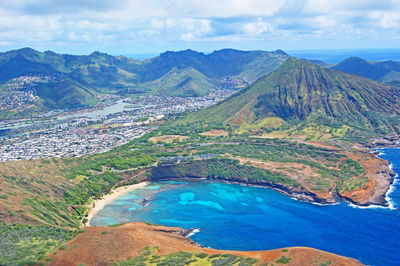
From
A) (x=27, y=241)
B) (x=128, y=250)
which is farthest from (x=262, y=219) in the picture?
(x=27, y=241)

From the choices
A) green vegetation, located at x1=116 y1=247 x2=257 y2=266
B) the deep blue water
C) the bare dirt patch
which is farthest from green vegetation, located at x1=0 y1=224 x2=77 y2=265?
the deep blue water

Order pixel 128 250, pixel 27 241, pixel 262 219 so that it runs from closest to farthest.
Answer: pixel 128 250, pixel 27 241, pixel 262 219

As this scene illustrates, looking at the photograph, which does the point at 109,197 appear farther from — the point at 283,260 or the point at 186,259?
the point at 283,260

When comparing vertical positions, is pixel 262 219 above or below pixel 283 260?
below

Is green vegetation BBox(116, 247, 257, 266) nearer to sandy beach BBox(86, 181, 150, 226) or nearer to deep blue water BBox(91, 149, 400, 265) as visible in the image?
deep blue water BBox(91, 149, 400, 265)

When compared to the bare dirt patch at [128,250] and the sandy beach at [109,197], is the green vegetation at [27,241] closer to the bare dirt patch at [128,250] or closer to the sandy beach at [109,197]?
the bare dirt patch at [128,250]
